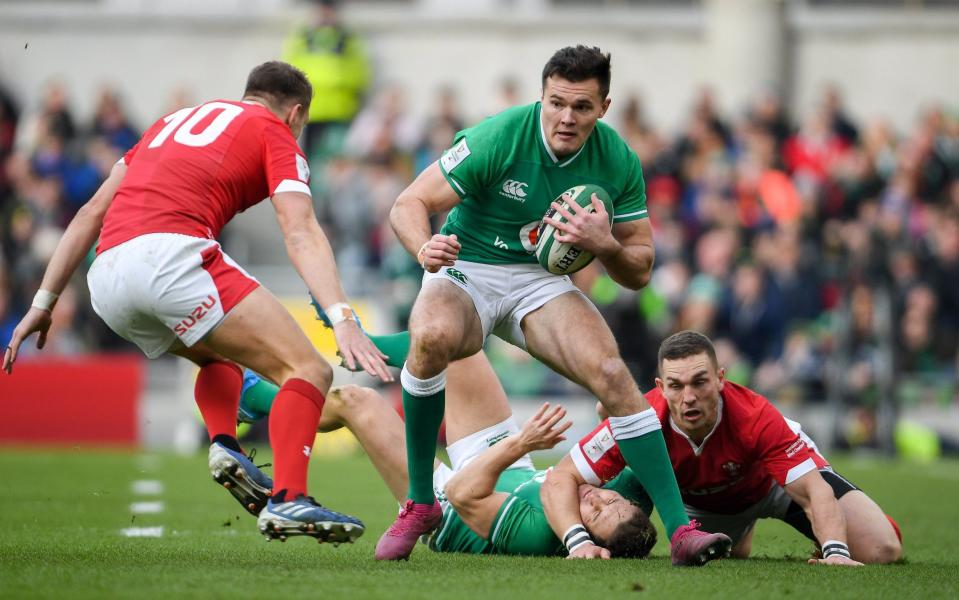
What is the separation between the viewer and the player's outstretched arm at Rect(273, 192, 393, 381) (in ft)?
18.7

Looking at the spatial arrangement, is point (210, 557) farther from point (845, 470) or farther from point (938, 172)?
point (938, 172)

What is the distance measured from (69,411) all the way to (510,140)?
11132 millimetres

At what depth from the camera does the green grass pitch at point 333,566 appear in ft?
17.7

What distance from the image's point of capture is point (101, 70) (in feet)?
71.4

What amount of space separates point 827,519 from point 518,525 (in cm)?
150

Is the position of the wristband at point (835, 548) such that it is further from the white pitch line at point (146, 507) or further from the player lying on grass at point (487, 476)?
the white pitch line at point (146, 507)

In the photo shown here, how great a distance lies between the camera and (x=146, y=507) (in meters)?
9.48

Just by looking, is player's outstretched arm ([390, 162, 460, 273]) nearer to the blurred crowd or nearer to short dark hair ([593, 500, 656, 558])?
short dark hair ([593, 500, 656, 558])

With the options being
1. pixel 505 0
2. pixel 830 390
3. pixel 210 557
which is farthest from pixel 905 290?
pixel 210 557

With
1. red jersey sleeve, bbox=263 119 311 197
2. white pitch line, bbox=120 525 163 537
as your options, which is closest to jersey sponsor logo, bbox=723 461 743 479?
red jersey sleeve, bbox=263 119 311 197

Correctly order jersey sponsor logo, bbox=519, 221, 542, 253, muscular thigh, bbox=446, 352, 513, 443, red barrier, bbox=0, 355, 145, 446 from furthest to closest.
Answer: red barrier, bbox=0, 355, 145, 446, muscular thigh, bbox=446, 352, 513, 443, jersey sponsor logo, bbox=519, 221, 542, 253

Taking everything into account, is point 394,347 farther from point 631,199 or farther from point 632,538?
point 632,538

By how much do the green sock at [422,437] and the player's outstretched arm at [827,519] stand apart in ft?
5.77

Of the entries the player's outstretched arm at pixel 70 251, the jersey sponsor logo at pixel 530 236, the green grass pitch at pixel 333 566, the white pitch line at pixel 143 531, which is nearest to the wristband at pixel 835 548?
the green grass pitch at pixel 333 566
